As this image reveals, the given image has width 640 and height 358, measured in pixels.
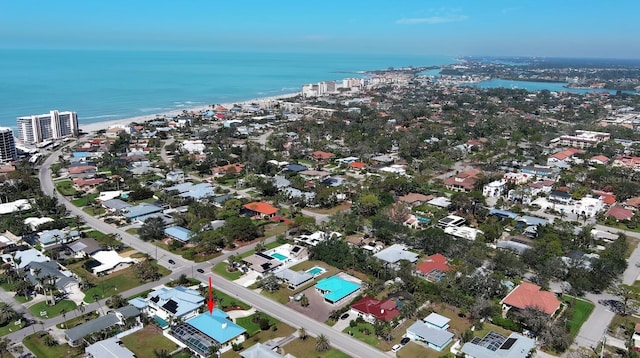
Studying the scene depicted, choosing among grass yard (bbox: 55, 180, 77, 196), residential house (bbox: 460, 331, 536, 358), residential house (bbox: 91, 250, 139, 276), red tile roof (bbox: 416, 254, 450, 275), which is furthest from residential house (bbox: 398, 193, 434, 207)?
grass yard (bbox: 55, 180, 77, 196)

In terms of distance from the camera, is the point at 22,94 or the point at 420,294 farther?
the point at 22,94

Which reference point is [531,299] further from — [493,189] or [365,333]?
[493,189]

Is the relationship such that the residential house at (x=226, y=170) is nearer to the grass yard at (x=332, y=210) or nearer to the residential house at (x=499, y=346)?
the grass yard at (x=332, y=210)

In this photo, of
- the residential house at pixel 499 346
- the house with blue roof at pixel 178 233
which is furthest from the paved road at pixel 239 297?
the residential house at pixel 499 346

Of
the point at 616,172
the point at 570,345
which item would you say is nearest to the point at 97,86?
the point at 616,172

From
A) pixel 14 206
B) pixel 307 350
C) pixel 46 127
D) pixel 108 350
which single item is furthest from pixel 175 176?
pixel 46 127

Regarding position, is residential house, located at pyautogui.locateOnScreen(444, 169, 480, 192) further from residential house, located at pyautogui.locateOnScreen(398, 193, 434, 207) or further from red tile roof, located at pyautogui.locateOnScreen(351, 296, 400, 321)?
red tile roof, located at pyautogui.locateOnScreen(351, 296, 400, 321)

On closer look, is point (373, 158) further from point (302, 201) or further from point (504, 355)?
point (504, 355)
